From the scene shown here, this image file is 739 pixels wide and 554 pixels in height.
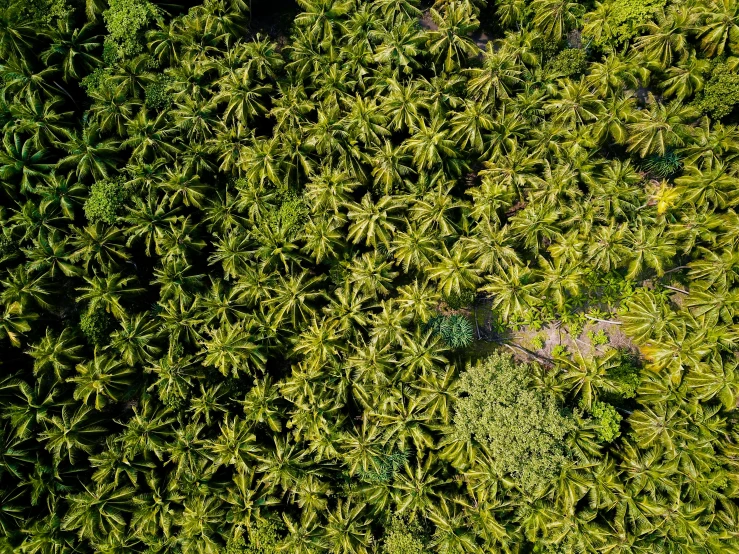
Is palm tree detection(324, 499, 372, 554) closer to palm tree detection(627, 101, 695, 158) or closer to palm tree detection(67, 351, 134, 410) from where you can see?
Result: palm tree detection(67, 351, 134, 410)

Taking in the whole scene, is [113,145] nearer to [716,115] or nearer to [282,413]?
[282,413]

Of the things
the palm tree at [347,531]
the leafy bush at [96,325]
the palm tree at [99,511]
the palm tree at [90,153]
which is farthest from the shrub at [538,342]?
the palm tree at [90,153]

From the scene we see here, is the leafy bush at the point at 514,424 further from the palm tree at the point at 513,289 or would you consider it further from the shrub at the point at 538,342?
the shrub at the point at 538,342

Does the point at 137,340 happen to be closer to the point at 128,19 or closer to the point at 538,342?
the point at 128,19

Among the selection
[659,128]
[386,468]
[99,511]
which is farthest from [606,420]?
[99,511]

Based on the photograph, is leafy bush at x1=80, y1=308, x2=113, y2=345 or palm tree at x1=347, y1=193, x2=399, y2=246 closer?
leafy bush at x1=80, y1=308, x2=113, y2=345

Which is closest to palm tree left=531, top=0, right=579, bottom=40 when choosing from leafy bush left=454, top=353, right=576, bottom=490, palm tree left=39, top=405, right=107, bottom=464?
leafy bush left=454, top=353, right=576, bottom=490
